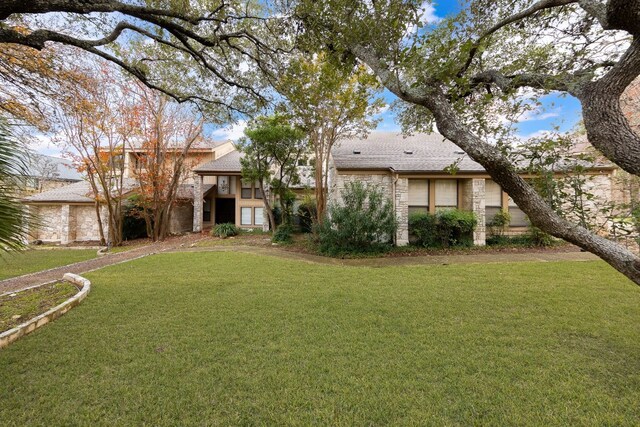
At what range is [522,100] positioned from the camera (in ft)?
15.3

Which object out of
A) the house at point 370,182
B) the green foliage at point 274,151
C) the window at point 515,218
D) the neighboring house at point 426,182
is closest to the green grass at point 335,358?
the house at point 370,182

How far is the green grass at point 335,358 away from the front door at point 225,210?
1453cm

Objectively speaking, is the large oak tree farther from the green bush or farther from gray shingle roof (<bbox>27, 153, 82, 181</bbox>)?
the green bush

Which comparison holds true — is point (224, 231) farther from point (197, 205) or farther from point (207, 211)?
point (207, 211)

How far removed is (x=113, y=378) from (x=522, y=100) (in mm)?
7015

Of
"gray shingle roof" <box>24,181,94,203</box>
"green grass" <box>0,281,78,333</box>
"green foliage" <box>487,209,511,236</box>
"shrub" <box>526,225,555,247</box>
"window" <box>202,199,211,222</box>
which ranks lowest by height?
"green grass" <box>0,281,78,333</box>

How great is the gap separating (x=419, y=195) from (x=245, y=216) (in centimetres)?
1173

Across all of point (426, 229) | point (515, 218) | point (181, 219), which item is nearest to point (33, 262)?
point (181, 219)

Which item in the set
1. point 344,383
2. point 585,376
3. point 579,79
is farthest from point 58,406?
point 579,79

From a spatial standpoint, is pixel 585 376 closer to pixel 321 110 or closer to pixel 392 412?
pixel 392 412

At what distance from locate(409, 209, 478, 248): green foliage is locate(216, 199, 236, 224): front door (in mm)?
13789

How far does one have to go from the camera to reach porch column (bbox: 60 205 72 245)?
1628cm

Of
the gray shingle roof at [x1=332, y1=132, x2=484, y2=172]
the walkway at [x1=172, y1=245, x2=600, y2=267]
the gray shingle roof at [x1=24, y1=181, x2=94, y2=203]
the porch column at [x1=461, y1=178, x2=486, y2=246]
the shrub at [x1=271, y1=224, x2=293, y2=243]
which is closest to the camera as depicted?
the walkway at [x1=172, y1=245, x2=600, y2=267]

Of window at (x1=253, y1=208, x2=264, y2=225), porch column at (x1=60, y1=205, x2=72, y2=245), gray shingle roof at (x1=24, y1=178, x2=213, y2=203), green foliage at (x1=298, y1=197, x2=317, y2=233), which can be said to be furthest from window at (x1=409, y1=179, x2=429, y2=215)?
porch column at (x1=60, y1=205, x2=72, y2=245)
